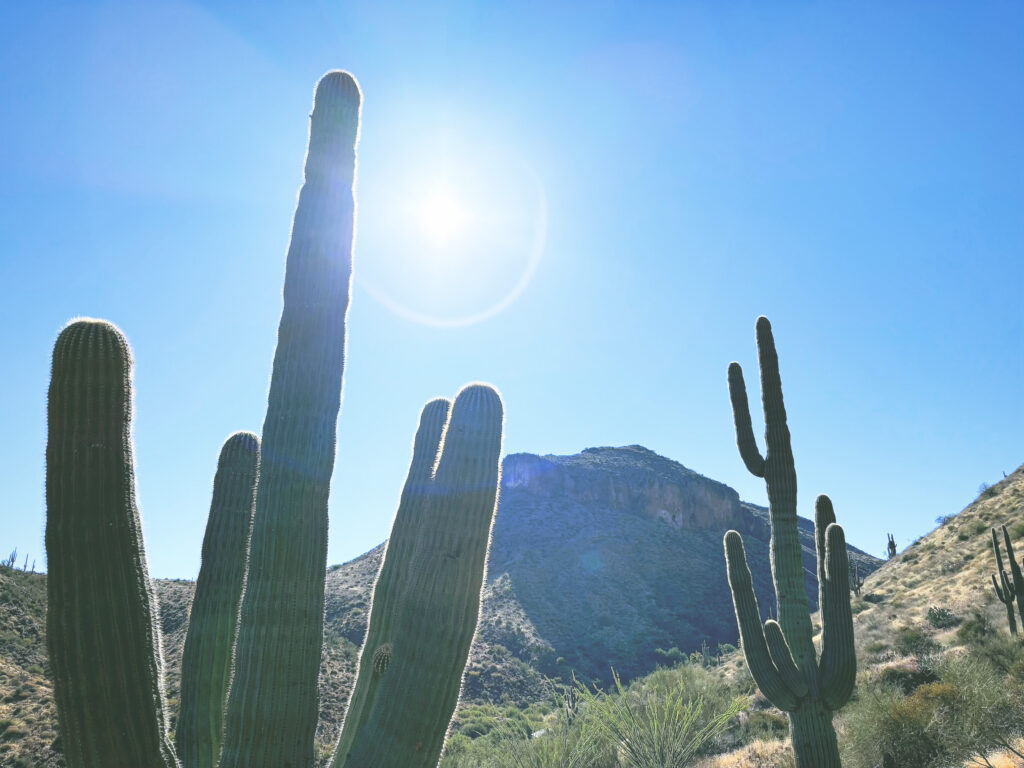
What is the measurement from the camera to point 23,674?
1894 centimetres

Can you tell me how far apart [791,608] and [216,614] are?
23.7 feet

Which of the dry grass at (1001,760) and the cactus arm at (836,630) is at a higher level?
the cactus arm at (836,630)

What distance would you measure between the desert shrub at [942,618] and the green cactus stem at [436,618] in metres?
21.3

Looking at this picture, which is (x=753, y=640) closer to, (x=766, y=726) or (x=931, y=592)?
(x=766, y=726)

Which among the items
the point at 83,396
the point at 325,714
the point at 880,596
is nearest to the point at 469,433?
the point at 83,396

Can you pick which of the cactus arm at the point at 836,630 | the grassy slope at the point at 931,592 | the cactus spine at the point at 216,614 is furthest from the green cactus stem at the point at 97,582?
the grassy slope at the point at 931,592

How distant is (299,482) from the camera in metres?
3.56

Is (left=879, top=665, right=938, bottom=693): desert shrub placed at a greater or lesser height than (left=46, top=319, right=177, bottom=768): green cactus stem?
lesser

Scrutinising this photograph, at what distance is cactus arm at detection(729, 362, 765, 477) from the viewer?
9641 millimetres

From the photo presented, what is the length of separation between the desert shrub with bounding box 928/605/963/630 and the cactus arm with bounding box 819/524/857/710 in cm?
1409

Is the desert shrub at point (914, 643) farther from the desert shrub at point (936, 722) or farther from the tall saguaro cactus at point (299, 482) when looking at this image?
the tall saguaro cactus at point (299, 482)

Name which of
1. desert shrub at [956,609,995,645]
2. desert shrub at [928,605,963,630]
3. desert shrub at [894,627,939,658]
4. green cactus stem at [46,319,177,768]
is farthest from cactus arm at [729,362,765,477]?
desert shrub at [928,605,963,630]

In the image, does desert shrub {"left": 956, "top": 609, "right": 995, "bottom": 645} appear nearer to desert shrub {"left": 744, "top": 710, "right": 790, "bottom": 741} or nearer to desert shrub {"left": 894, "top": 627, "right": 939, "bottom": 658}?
desert shrub {"left": 894, "top": 627, "right": 939, "bottom": 658}

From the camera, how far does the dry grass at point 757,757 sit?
11.5m
